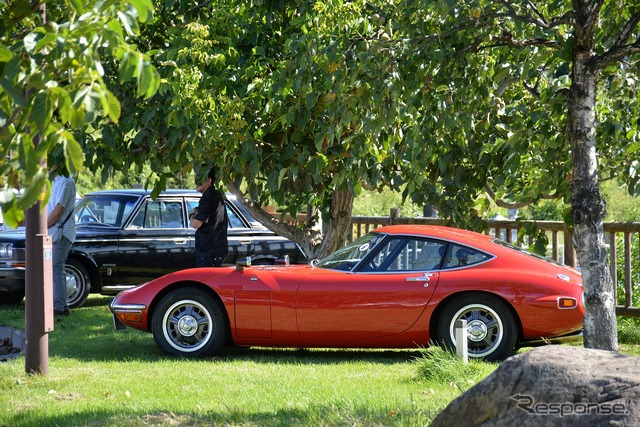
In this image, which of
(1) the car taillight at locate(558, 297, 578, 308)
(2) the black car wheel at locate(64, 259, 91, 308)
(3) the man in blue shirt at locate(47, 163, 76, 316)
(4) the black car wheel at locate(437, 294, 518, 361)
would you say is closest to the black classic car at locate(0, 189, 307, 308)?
(2) the black car wheel at locate(64, 259, 91, 308)

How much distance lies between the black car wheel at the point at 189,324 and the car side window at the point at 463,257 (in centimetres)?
217

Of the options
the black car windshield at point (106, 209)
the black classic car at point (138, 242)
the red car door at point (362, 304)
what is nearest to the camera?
the red car door at point (362, 304)

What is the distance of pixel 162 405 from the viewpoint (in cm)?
638

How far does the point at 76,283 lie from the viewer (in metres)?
13.0

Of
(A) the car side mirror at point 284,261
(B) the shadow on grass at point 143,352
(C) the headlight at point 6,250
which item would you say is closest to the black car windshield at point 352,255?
(A) the car side mirror at point 284,261

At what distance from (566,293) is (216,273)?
3.20 m

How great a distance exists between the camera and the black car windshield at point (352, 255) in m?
8.88

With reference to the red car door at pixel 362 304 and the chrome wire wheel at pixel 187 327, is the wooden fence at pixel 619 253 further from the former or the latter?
the chrome wire wheel at pixel 187 327

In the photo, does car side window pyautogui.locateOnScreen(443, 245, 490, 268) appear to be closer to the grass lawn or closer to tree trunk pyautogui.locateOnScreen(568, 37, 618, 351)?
the grass lawn

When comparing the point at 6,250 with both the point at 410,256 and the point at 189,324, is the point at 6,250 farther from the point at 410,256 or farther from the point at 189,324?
the point at 410,256

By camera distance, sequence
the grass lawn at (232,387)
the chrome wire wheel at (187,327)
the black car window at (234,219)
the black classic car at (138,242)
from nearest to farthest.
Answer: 1. the grass lawn at (232,387)
2. the chrome wire wheel at (187,327)
3. the black classic car at (138,242)
4. the black car window at (234,219)

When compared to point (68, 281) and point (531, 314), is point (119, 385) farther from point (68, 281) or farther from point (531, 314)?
point (68, 281)

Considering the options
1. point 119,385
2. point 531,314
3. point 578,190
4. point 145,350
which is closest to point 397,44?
point 578,190

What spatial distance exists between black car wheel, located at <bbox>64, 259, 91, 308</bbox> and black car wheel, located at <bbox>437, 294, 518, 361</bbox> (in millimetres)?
6303
